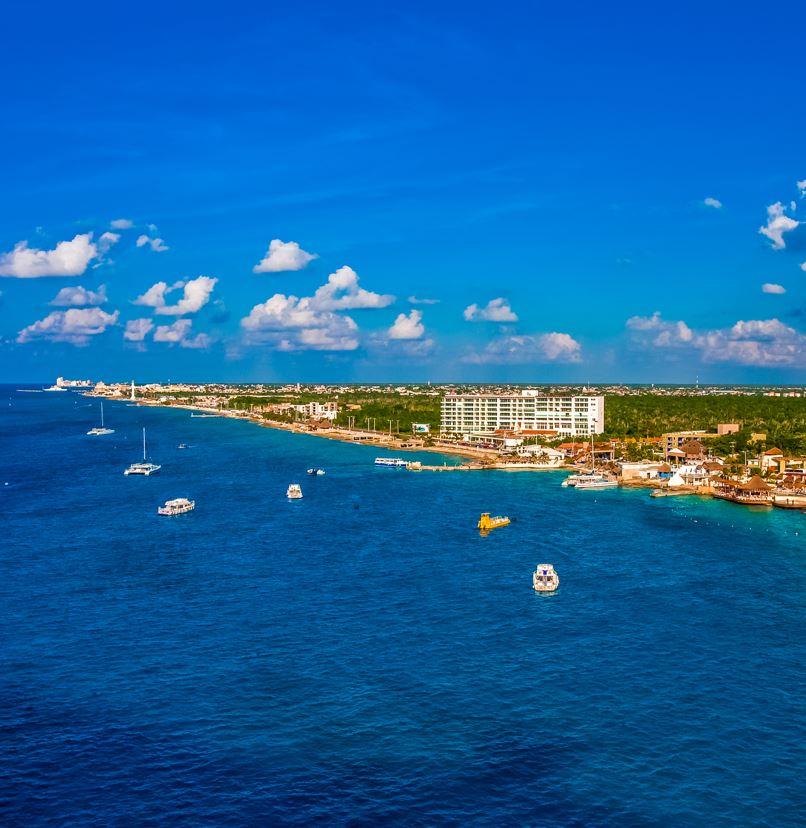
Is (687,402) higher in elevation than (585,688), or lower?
higher

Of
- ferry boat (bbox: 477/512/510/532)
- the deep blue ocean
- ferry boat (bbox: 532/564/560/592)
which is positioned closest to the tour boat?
the deep blue ocean

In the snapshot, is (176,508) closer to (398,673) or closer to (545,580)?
(545,580)

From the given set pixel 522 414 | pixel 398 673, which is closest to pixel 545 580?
pixel 398 673

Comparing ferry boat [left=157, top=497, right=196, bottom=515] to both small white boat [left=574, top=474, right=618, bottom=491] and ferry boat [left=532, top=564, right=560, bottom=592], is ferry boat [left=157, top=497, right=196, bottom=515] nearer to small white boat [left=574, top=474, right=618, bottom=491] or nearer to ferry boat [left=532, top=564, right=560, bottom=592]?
ferry boat [left=532, top=564, right=560, bottom=592]

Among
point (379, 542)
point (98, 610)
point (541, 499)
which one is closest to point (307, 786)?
point (98, 610)

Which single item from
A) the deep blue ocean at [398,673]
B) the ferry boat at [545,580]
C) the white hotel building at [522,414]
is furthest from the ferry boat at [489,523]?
the white hotel building at [522,414]

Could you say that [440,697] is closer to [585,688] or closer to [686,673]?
[585,688]

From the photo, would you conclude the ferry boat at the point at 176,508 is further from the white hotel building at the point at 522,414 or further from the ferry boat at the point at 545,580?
the white hotel building at the point at 522,414
